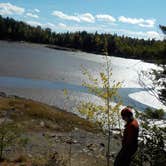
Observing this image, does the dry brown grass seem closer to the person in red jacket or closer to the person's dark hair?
the person in red jacket

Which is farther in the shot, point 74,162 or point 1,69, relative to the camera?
point 1,69

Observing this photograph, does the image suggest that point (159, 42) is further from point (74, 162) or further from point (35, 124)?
point (35, 124)

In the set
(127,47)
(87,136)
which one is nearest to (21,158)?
(127,47)

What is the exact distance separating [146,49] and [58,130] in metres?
15.2

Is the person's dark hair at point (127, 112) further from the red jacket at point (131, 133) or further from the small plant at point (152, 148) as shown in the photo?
the small plant at point (152, 148)

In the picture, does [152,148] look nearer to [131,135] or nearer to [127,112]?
[131,135]

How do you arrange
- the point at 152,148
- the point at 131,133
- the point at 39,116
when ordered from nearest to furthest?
the point at 152,148
the point at 131,133
the point at 39,116

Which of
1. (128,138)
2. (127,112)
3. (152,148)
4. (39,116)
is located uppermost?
(127,112)

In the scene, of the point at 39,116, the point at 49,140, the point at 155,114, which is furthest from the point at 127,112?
the point at 39,116

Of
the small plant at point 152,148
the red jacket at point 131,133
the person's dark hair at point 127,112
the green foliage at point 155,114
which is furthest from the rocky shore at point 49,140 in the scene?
the person's dark hair at point 127,112

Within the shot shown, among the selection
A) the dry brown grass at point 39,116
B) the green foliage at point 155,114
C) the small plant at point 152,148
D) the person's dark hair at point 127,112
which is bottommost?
the dry brown grass at point 39,116

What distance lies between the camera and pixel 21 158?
43.5ft

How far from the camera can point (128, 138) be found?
26.2 feet

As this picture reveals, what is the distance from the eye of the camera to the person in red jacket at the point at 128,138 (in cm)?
785
